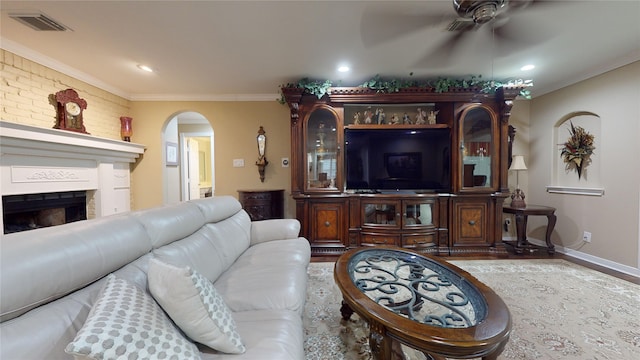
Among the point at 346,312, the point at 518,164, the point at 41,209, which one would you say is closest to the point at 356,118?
the point at 518,164

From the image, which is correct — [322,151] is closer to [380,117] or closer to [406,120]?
[380,117]

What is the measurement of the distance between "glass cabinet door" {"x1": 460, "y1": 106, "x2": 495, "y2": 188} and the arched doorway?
379 centimetres

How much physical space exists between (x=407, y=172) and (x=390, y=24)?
76.3 inches

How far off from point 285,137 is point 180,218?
2.64 m

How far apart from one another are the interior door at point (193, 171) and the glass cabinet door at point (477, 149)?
18.8 feet

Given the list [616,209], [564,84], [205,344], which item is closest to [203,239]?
[205,344]

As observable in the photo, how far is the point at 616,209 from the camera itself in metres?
2.81

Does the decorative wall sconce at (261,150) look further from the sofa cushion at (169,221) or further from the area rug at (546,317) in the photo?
the sofa cushion at (169,221)

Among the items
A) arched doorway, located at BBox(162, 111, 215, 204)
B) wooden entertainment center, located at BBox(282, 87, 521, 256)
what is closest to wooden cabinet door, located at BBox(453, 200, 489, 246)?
wooden entertainment center, located at BBox(282, 87, 521, 256)

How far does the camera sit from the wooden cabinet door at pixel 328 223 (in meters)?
3.34

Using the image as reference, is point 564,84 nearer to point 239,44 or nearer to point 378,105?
point 378,105

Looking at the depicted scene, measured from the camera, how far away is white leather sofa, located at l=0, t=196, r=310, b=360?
2.19ft

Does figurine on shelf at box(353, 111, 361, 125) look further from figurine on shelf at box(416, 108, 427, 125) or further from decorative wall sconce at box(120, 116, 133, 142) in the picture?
decorative wall sconce at box(120, 116, 133, 142)

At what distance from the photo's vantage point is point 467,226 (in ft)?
10.9
